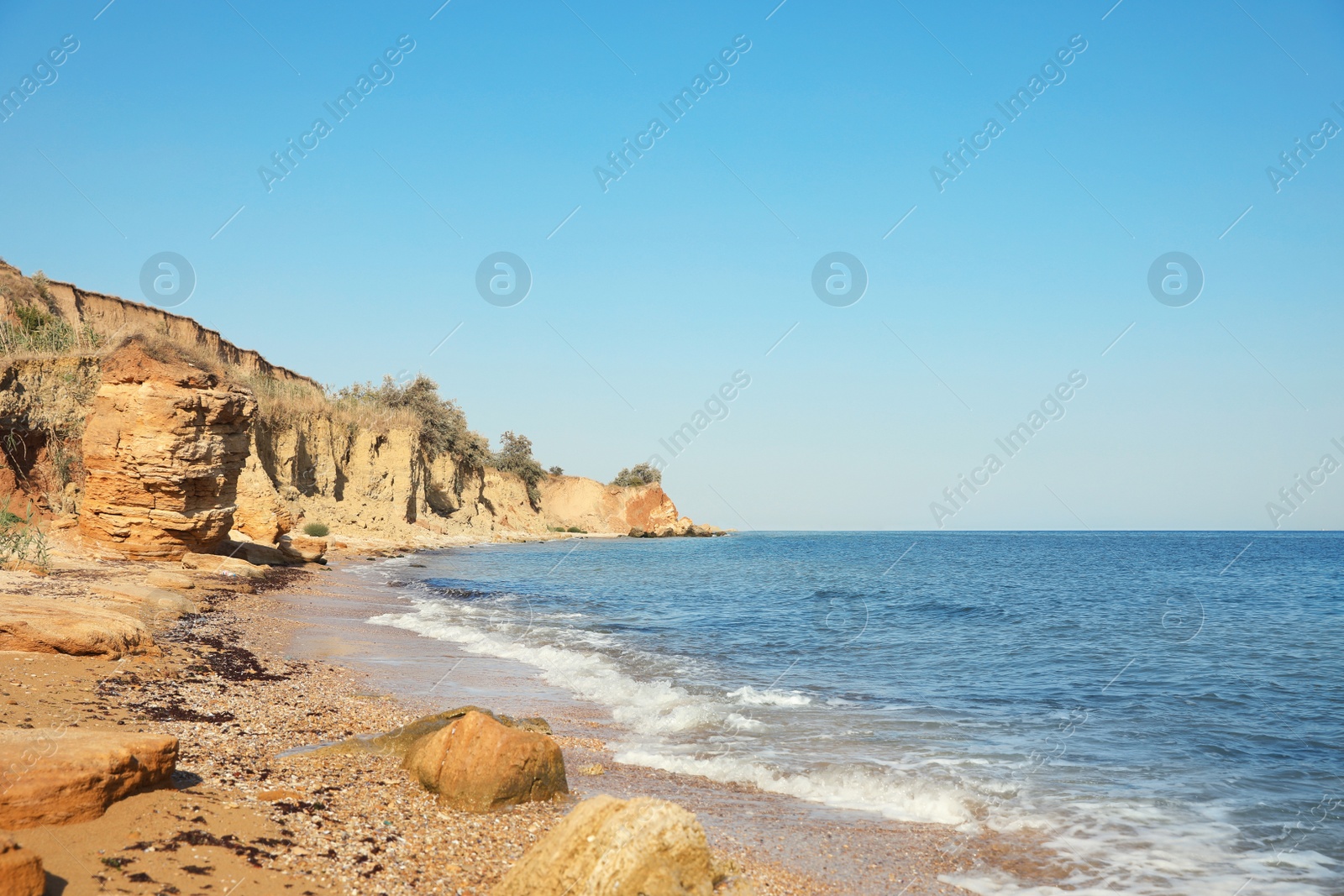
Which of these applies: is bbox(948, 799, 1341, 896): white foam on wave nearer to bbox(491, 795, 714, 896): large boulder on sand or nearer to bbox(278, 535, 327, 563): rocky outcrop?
bbox(491, 795, 714, 896): large boulder on sand

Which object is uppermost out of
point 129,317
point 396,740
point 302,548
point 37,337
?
point 129,317

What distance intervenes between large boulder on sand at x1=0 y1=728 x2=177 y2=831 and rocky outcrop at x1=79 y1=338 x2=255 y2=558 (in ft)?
46.2

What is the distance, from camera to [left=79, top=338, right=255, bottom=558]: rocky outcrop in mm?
16578

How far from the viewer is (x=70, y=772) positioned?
4.12m

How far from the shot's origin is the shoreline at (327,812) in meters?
4.16

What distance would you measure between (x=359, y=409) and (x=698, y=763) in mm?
43121

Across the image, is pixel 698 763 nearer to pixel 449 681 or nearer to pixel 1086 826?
pixel 1086 826

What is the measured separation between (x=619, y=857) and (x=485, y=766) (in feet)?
6.31

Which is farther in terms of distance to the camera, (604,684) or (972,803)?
(604,684)

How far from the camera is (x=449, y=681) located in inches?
414

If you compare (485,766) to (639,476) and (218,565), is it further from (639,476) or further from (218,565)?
(639,476)

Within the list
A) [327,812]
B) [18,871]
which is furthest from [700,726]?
[18,871]

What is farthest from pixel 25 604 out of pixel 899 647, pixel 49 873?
pixel 899 647

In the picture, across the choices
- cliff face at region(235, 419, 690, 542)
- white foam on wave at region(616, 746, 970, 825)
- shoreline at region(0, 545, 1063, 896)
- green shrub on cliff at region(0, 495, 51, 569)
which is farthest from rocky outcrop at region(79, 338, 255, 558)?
white foam on wave at region(616, 746, 970, 825)
